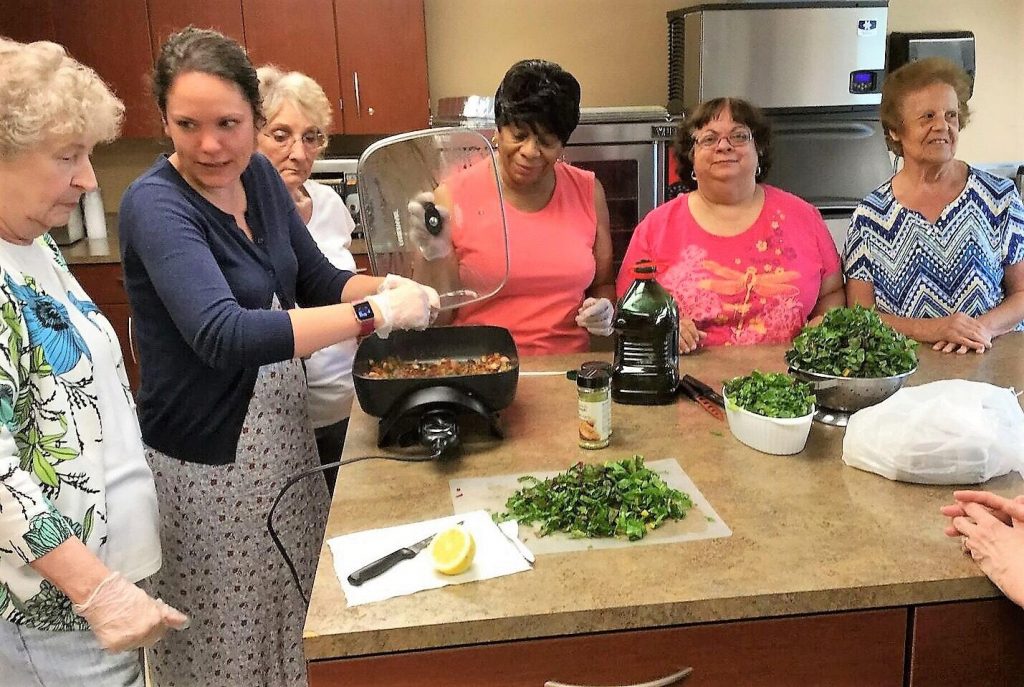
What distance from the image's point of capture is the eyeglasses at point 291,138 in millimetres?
1828

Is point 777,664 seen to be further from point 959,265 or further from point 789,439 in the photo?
point 959,265

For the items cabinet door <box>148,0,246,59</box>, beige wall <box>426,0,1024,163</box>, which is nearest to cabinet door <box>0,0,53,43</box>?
cabinet door <box>148,0,246,59</box>

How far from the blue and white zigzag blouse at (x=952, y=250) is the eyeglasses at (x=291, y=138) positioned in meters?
1.39

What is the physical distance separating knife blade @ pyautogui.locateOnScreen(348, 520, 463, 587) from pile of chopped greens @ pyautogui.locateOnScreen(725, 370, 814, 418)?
0.59m

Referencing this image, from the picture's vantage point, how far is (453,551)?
0.98 meters

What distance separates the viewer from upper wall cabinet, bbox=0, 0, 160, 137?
3262mm

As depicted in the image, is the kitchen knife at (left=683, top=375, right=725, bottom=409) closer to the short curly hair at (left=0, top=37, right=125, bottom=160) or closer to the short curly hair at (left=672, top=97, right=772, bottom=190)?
the short curly hair at (left=672, top=97, right=772, bottom=190)

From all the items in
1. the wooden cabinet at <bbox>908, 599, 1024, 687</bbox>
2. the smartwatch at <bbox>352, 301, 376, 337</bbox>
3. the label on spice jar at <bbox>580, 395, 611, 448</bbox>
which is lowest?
the wooden cabinet at <bbox>908, 599, 1024, 687</bbox>

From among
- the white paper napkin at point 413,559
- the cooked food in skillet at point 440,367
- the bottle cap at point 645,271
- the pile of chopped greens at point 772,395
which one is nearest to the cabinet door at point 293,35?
the cooked food in skillet at point 440,367

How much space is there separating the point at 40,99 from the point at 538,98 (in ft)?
3.28

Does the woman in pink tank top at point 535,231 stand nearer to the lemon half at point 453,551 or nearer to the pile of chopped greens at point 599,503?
the pile of chopped greens at point 599,503

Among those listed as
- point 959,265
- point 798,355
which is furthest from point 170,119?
point 959,265

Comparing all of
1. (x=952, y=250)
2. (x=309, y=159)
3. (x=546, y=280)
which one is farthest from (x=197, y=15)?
(x=952, y=250)

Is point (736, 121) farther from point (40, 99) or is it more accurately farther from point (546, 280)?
point (40, 99)
